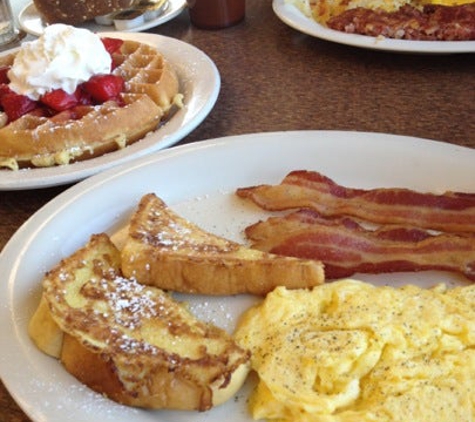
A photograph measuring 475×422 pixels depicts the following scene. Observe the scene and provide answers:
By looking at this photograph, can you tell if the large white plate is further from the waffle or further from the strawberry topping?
the strawberry topping

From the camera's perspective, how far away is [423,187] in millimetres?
1554

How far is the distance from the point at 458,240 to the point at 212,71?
104 cm

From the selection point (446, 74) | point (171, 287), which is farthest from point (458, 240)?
point (446, 74)

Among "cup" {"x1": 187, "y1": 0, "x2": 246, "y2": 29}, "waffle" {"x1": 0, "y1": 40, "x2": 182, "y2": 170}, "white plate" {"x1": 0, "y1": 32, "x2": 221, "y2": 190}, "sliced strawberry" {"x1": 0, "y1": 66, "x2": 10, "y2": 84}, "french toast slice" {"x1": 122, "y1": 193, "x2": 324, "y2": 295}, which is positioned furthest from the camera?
"cup" {"x1": 187, "y1": 0, "x2": 246, "y2": 29}

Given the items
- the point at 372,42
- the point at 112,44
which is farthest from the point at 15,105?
the point at 372,42

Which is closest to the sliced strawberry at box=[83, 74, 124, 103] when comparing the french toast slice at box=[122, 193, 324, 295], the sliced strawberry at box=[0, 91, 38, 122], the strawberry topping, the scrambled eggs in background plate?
the strawberry topping

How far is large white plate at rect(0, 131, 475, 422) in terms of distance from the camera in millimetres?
1315

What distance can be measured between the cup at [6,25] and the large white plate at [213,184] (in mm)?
1511

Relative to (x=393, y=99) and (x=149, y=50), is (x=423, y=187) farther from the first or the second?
(x=149, y=50)

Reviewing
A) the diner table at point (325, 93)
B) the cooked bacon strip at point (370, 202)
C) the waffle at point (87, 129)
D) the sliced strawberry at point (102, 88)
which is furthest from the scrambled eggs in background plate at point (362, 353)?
the sliced strawberry at point (102, 88)

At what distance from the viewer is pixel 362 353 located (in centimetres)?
111

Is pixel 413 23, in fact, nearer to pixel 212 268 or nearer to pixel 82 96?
pixel 82 96

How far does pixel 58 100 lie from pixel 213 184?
0.60m

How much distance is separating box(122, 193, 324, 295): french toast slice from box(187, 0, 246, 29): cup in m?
1.57
